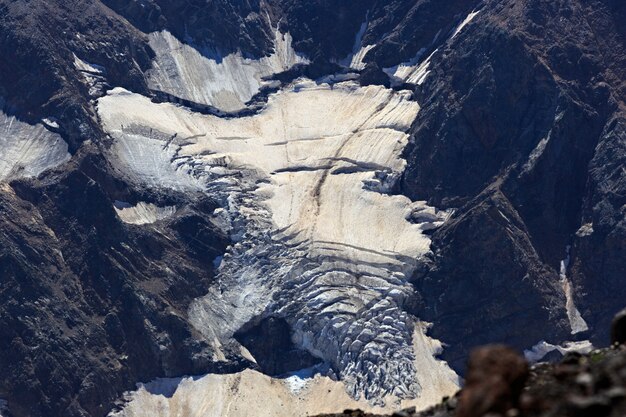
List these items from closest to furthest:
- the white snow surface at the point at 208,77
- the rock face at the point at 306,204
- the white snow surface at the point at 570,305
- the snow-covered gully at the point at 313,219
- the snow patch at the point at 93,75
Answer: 1. the snow-covered gully at the point at 313,219
2. the rock face at the point at 306,204
3. the white snow surface at the point at 570,305
4. the snow patch at the point at 93,75
5. the white snow surface at the point at 208,77

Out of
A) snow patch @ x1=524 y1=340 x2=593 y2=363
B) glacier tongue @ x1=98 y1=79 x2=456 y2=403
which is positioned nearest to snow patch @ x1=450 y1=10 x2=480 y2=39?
glacier tongue @ x1=98 y1=79 x2=456 y2=403

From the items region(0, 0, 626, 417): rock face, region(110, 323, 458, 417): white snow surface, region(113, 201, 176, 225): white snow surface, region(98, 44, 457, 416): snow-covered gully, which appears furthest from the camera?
region(113, 201, 176, 225): white snow surface

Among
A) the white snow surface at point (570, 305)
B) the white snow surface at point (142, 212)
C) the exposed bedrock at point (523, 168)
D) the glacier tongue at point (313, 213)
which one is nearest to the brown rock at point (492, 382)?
the glacier tongue at point (313, 213)

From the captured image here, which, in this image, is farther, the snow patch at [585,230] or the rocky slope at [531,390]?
the snow patch at [585,230]

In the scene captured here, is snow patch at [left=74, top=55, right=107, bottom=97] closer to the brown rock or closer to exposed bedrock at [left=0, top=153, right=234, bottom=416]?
exposed bedrock at [left=0, top=153, right=234, bottom=416]

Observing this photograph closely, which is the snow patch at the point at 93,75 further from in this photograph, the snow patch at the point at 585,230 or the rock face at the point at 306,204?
the snow patch at the point at 585,230

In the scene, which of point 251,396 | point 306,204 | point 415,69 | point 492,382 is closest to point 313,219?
point 306,204
